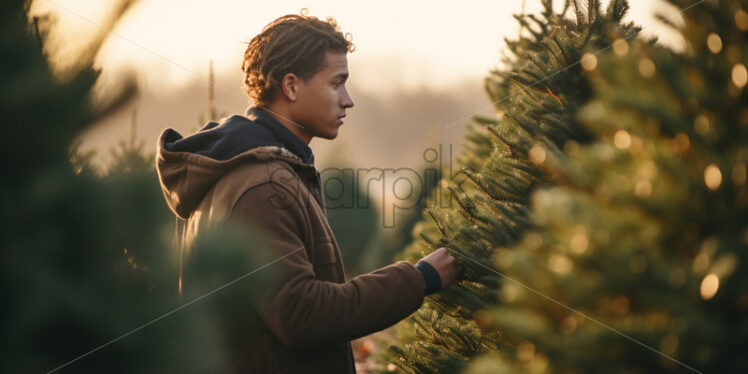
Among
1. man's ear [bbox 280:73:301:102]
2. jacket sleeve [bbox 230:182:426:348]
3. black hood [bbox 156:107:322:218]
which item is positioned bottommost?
jacket sleeve [bbox 230:182:426:348]

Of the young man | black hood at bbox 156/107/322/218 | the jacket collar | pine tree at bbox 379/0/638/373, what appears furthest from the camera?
the jacket collar

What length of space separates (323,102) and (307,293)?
118cm

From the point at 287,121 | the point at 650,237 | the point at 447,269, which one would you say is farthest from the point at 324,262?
the point at 650,237

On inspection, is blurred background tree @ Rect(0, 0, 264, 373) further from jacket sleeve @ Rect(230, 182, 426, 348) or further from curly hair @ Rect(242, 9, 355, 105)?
curly hair @ Rect(242, 9, 355, 105)

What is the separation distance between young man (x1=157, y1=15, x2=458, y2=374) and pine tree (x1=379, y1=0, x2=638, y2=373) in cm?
14

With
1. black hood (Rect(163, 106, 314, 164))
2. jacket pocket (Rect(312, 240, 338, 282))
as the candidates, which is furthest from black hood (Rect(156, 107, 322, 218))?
jacket pocket (Rect(312, 240, 338, 282))

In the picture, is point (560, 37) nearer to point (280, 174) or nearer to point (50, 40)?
point (280, 174)

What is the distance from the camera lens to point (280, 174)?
7.49 ft

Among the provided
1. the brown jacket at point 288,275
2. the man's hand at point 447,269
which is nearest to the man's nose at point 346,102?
the brown jacket at point 288,275

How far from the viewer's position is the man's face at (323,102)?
9.20 feet

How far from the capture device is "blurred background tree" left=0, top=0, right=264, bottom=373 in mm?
771

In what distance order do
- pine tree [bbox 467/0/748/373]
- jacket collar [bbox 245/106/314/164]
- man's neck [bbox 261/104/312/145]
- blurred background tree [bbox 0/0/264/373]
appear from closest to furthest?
pine tree [bbox 467/0/748/373] < blurred background tree [bbox 0/0/264/373] < jacket collar [bbox 245/106/314/164] < man's neck [bbox 261/104/312/145]

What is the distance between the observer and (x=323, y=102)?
9.29 feet

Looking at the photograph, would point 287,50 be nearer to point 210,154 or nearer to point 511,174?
point 210,154
